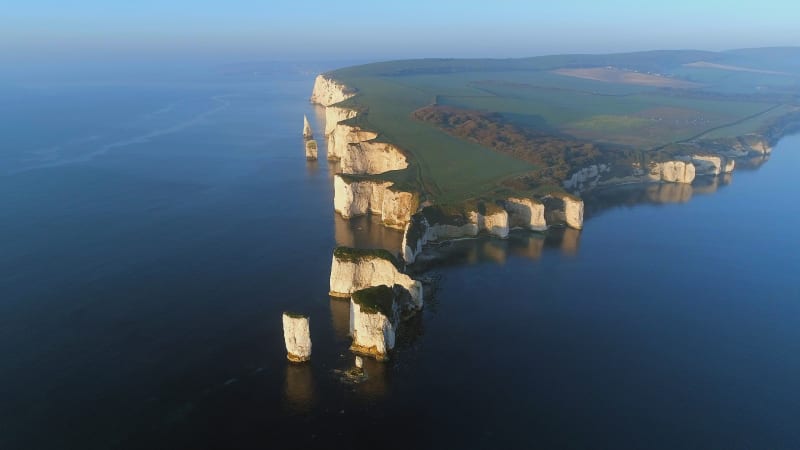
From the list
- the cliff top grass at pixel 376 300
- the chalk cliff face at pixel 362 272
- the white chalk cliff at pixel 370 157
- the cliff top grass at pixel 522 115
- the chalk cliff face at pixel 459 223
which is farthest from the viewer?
the white chalk cliff at pixel 370 157

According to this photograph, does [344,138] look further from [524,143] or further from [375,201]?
[524,143]

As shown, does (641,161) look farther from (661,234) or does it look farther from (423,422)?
(423,422)

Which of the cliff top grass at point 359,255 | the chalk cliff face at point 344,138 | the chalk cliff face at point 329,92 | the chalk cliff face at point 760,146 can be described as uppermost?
the chalk cliff face at point 329,92

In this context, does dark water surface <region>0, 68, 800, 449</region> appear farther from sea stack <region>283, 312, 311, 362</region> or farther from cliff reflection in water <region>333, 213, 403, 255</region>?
sea stack <region>283, 312, 311, 362</region>

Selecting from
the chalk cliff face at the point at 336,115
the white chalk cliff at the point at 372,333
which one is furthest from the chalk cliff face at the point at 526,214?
the chalk cliff face at the point at 336,115

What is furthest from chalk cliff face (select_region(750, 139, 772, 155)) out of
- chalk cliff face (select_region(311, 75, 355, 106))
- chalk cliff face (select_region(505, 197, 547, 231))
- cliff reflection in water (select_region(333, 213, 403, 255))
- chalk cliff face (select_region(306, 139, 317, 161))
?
chalk cliff face (select_region(311, 75, 355, 106))

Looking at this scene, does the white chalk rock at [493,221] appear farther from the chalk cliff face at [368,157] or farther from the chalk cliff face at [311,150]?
the chalk cliff face at [311,150]
